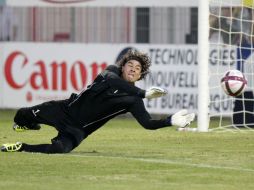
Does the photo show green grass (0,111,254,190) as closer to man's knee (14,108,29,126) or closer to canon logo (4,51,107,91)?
man's knee (14,108,29,126)

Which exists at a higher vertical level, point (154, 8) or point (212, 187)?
point (154, 8)

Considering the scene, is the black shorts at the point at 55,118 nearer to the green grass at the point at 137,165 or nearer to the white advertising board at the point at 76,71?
the green grass at the point at 137,165

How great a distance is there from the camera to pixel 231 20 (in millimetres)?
21328

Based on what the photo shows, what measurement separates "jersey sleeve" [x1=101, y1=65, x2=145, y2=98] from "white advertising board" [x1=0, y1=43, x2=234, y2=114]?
8742mm

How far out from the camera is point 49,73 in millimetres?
24688

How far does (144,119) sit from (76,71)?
36.2 feet

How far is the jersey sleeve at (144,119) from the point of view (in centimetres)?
1320

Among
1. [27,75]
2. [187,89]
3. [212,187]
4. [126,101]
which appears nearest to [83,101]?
[126,101]

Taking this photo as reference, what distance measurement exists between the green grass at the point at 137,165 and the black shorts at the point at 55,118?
12.8 inches

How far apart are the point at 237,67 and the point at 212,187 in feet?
35.9

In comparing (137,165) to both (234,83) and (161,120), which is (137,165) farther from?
(234,83)

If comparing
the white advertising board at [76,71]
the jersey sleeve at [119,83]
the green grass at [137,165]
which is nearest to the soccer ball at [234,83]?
the green grass at [137,165]

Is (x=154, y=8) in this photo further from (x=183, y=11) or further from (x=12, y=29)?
(x=12, y=29)

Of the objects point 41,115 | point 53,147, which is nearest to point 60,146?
point 53,147
